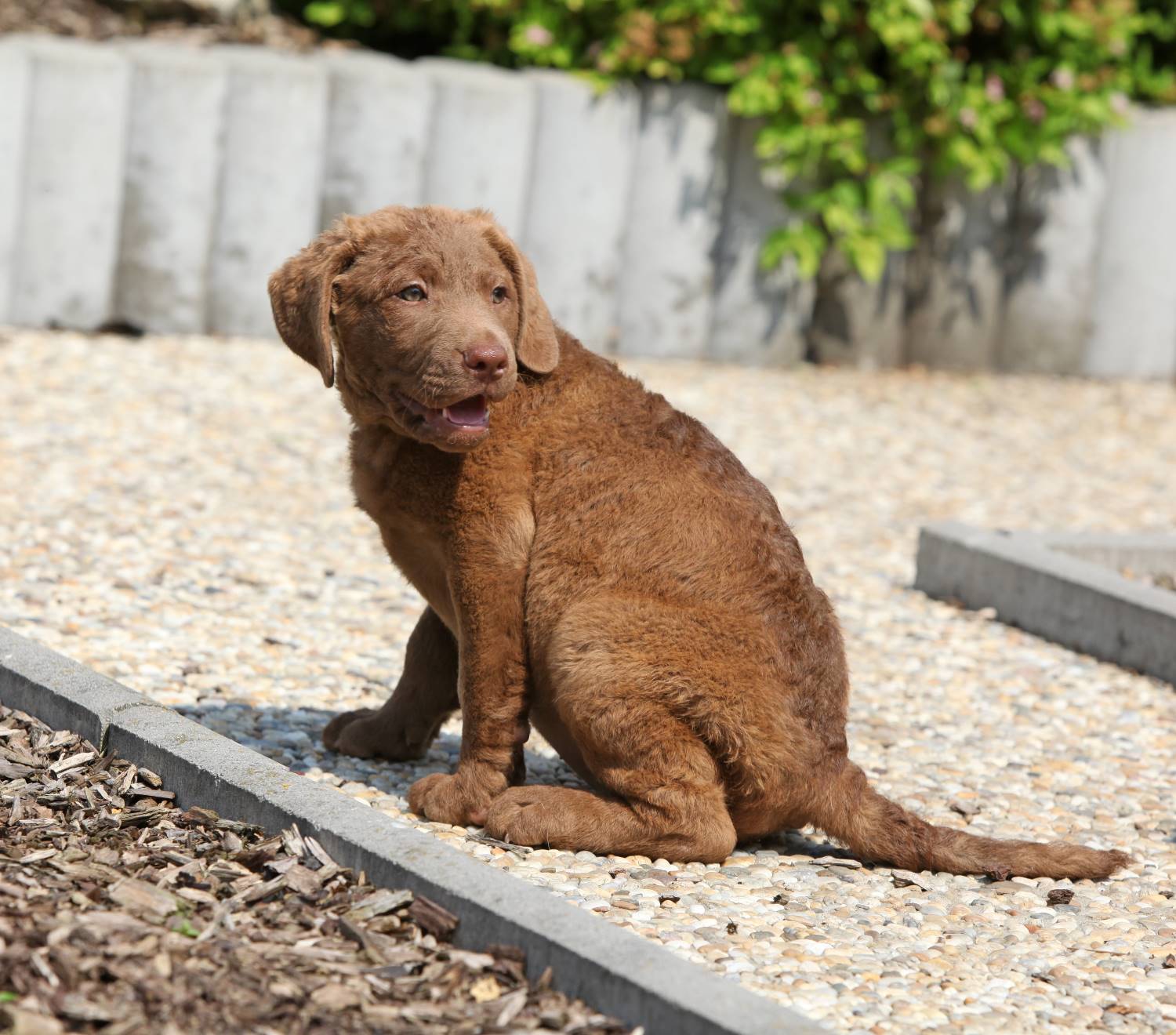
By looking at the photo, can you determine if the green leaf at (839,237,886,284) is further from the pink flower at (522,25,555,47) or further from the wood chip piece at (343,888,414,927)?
the wood chip piece at (343,888,414,927)

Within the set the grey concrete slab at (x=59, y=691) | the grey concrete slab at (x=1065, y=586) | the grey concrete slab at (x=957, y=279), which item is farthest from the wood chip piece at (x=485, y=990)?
the grey concrete slab at (x=957, y=279)

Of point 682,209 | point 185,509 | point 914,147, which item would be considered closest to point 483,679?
point 185,509

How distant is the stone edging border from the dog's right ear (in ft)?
3.06

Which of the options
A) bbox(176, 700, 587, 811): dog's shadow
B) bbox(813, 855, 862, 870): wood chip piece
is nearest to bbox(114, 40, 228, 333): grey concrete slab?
bbox(176, 700, 587, 811): dog's shadow

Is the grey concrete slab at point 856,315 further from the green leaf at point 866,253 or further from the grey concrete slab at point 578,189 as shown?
the grey concrete slab at point 578,189

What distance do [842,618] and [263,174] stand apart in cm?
424

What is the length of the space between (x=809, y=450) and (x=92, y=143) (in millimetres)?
3902

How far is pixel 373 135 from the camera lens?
9180 millimetres

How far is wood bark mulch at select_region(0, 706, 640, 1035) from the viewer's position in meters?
3.03

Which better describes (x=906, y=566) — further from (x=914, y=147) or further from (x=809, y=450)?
(x=914, y=147)

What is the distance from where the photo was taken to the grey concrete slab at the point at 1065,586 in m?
6.07

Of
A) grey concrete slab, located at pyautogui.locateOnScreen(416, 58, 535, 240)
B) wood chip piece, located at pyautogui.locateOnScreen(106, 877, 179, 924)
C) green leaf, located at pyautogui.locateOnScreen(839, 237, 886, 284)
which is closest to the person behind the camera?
wood chip piece, located at pyautogui.locateOnScreen(106, 877, 179, 924)

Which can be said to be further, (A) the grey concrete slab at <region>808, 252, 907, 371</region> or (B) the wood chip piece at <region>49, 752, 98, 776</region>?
(A) the grey concrete slab at <region>808, 252, 907, 371</region>

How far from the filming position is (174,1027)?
9.69 ft
